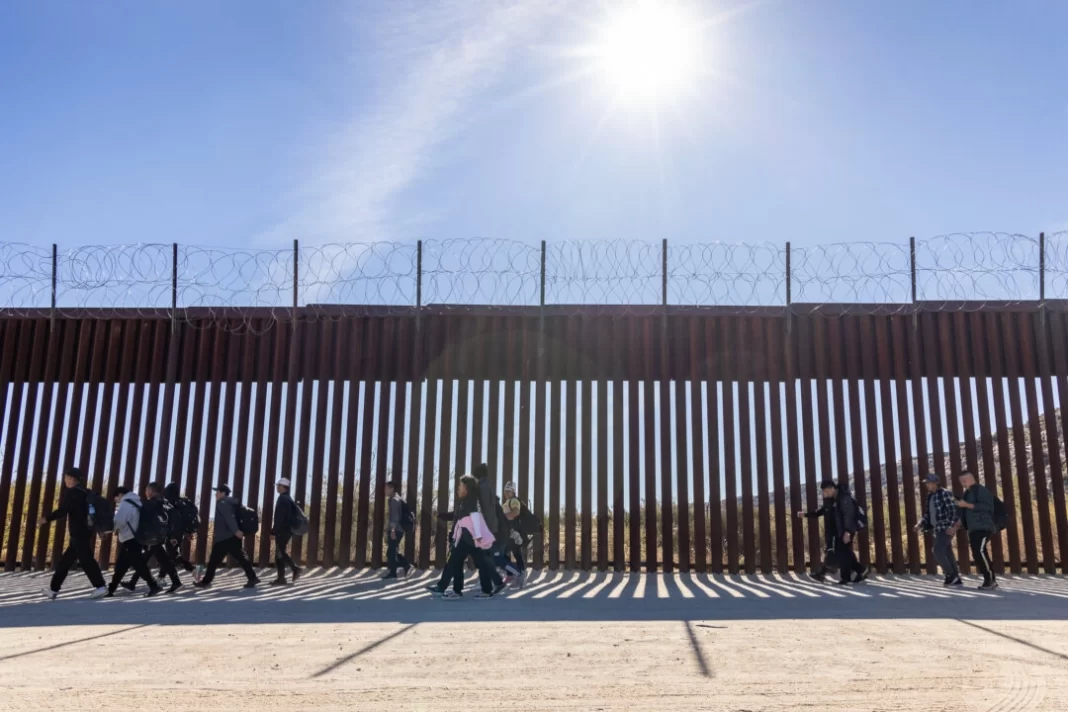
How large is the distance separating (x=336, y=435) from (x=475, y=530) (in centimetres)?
361

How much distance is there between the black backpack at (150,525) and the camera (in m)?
9.45

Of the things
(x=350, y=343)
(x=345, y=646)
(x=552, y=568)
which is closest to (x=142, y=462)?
(x=350, y=343)

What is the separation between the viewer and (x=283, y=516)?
10438mm

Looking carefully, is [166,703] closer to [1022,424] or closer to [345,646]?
[345,646]

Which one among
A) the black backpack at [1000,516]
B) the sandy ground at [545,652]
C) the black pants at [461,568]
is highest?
the black backpack at [1000,516]

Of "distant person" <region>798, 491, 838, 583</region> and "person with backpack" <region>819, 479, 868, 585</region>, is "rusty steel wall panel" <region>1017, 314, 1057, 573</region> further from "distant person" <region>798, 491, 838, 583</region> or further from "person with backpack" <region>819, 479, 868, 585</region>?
"distant person" <region>798, 491, 838, 583</region>

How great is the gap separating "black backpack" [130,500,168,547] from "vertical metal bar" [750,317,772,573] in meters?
6.60

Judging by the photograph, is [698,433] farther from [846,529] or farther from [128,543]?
[128,543]

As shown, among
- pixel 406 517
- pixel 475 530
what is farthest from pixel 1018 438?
pixel 406 517

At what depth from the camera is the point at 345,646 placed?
19.1 feet

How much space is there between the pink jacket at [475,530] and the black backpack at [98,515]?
363cm

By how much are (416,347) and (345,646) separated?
260 inches

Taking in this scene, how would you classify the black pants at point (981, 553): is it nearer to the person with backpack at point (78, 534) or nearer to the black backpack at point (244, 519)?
the black backpack at point (244, 519)

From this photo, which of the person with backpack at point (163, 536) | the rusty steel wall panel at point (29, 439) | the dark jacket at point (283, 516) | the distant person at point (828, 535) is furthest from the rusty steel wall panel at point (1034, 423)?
the rusty steel wall panel at point (29, 439)
